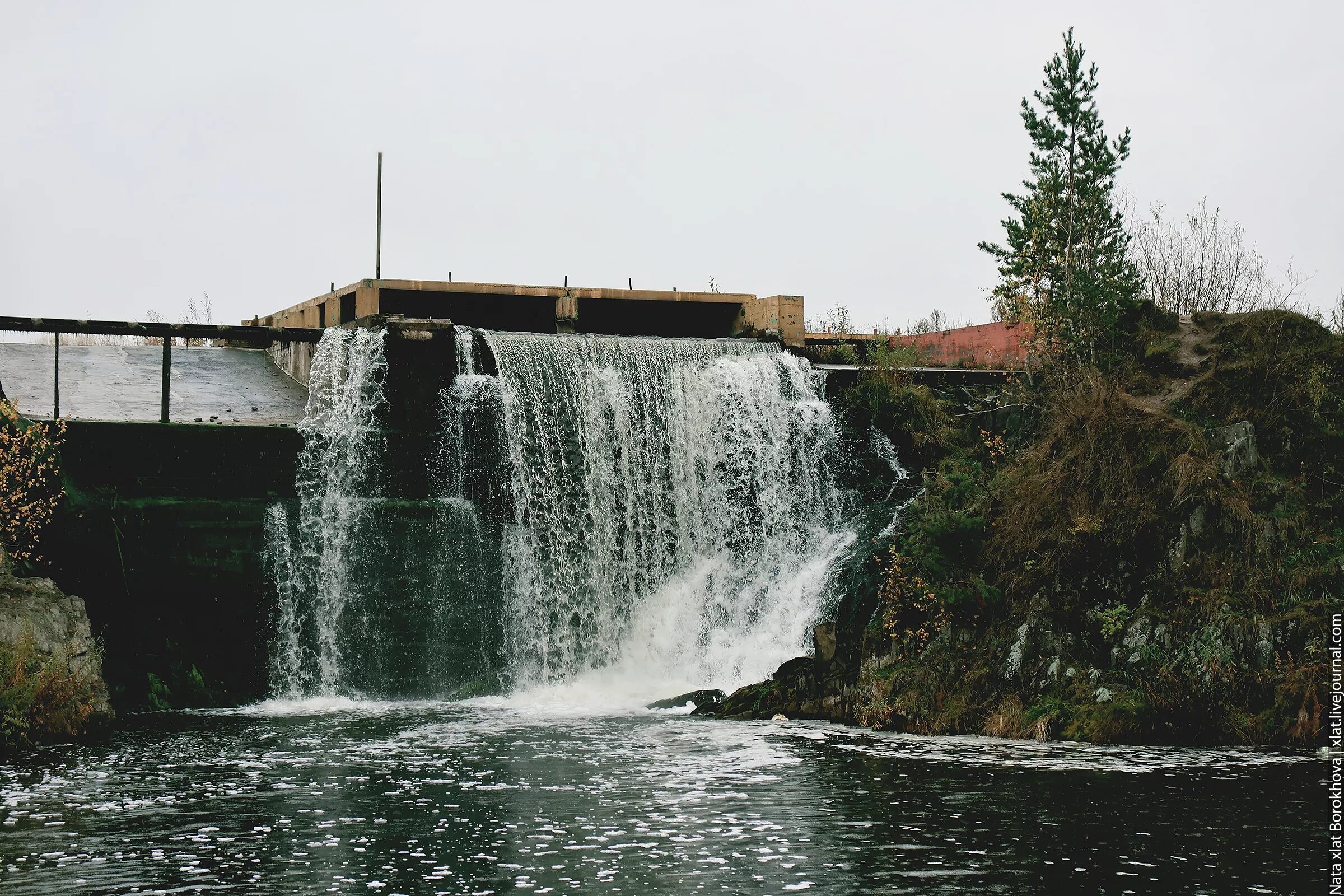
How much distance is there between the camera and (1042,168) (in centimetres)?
2881

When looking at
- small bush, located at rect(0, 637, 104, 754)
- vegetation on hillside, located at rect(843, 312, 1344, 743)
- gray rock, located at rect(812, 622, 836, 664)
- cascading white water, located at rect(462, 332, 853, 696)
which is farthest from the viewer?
cascading white water, located at rect(462, 332, 853, 696)

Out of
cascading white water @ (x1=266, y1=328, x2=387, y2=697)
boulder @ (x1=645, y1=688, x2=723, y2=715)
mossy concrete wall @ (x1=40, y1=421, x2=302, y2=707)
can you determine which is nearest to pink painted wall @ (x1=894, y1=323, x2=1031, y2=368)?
boulder @ (x1=645, y1=688, x2=723, y2=715)

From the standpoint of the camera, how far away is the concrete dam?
76.1 feet

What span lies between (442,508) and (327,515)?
201 centimetres

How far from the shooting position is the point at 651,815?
41.4 feet

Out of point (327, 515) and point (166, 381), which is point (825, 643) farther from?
point (166, 381)

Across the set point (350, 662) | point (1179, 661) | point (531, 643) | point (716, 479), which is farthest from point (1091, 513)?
point (350, 662)

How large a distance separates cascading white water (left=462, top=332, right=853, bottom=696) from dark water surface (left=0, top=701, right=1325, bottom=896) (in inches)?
248

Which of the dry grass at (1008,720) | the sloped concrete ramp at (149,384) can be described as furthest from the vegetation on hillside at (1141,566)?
the sloped concrete ramp at (149,384)

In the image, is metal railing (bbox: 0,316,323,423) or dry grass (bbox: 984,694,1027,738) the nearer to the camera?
dry grass (bbox: 984,694,1027,738)

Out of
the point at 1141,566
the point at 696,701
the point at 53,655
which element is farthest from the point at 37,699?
the point at 1141,566

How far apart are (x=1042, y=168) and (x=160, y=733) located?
19.8 metres

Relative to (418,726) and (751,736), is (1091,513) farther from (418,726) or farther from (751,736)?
(418,726)

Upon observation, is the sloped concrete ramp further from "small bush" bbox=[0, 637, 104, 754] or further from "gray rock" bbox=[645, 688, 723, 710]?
"gray rock" bbox=[645, 688, 723, 710]
